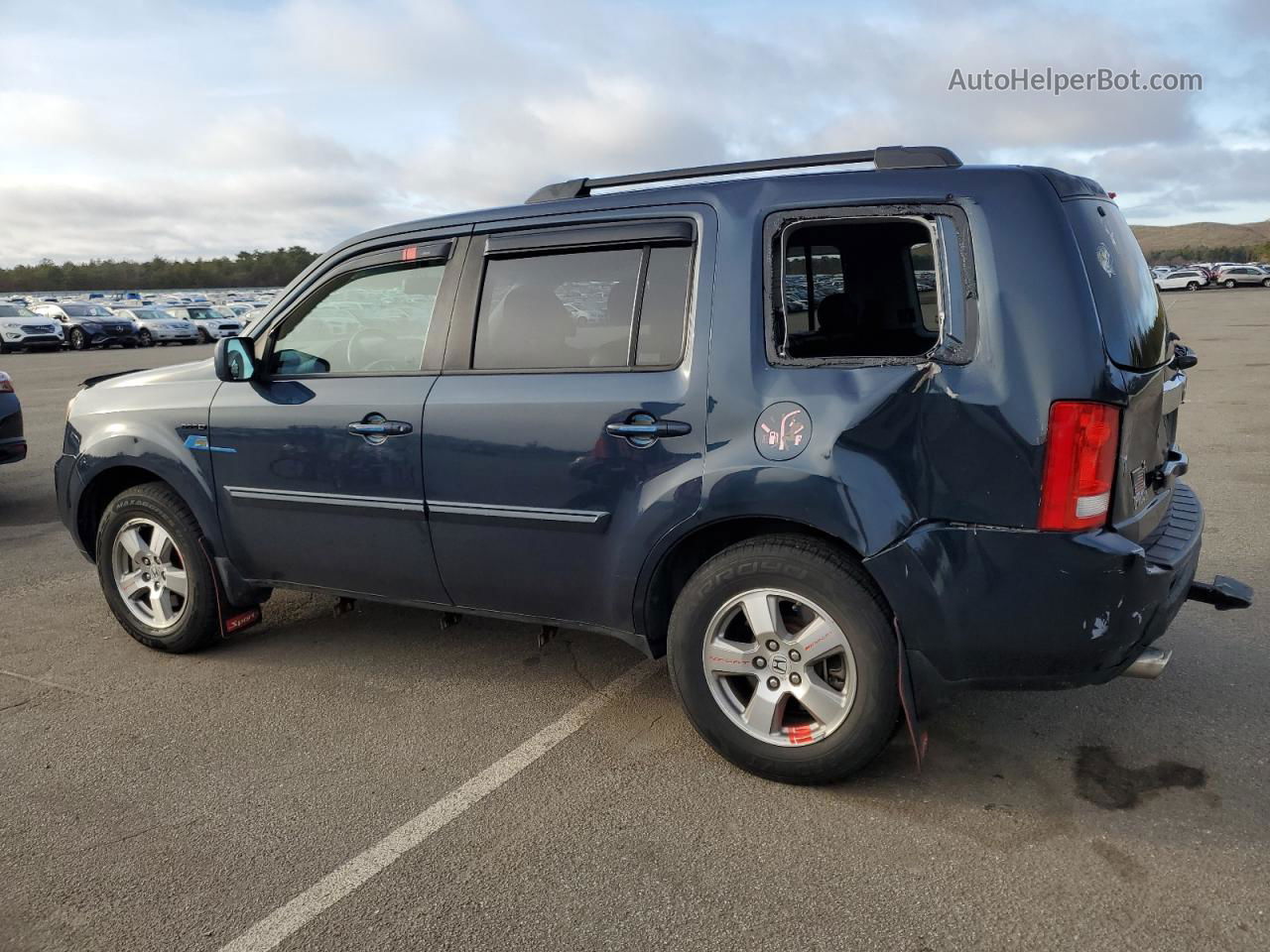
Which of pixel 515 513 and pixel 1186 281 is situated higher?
pixel 1186 281

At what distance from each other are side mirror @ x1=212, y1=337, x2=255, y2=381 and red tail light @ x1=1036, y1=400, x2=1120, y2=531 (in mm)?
3080

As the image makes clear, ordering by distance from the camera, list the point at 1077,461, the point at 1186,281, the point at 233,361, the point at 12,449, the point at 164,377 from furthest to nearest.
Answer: the point at 1186,281 → the point at 12,449 → the point at 164,377 → the point at 233,361 → the point at 1077,461

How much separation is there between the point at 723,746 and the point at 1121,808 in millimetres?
1213

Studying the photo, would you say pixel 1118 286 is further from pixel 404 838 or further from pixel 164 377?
pixel 164 377

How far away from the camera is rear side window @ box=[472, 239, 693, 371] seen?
134 inches

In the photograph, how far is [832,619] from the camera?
3.11 metres

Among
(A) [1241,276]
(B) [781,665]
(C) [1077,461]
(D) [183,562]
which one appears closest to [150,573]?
(D) [183,562]

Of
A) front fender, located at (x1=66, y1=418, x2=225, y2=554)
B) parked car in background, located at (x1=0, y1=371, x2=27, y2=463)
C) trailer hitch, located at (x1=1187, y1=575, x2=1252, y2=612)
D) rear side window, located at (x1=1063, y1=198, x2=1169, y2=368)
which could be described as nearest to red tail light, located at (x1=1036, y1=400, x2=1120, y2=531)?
rear side window, located at (x1=1063, y1=198, x2=1169, y2=368)

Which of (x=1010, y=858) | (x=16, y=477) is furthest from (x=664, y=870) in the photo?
(x=16, y=477)

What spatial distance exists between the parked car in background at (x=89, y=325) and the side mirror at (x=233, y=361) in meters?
33.2

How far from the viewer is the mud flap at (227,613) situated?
14.6ft

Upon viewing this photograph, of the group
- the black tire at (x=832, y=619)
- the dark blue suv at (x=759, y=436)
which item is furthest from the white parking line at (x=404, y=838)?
the black tire at (x=832, y=619)

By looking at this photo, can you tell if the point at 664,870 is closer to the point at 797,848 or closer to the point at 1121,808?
the point at 797,848

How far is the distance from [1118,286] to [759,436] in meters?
1.14
